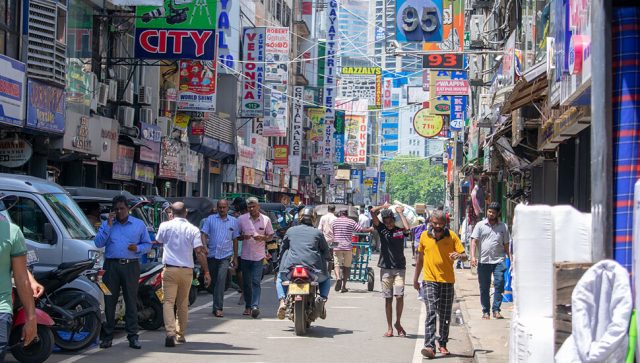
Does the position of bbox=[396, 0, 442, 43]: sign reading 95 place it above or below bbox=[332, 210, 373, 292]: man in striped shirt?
above

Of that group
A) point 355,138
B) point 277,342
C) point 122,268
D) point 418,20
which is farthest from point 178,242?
point 355,138

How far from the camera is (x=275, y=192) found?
6794 centimetres

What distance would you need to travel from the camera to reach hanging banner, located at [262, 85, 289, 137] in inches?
2138

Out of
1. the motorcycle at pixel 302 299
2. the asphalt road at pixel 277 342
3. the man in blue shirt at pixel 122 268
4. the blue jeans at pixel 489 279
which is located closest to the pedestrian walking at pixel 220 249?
the asphalt road at pixel 277 342

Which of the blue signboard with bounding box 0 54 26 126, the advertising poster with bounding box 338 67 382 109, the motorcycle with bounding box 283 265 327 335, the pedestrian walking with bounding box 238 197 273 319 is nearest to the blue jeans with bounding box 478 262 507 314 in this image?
the motorcycle with bounding box 283 265 327 335

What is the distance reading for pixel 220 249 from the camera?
17.1 meters

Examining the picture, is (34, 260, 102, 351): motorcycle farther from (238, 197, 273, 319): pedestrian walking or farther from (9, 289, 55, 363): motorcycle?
(238, 197, 273, 319): pedestrian walking

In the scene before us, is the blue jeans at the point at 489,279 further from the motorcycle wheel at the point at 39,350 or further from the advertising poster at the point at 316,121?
the advertising poster at the point at 316,121

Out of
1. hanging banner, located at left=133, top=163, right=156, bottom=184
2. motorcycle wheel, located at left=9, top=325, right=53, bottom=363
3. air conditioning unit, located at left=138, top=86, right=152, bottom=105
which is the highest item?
air conditioning unit, located at left=138, top=86, right=152, bottom=105

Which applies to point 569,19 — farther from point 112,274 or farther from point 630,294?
point 112,274

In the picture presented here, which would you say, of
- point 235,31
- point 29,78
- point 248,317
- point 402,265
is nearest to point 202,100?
point 235,31

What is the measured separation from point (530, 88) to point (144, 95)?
18.8m

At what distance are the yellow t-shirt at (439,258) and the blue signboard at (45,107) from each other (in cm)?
1161

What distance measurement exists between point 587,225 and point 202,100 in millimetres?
29429
